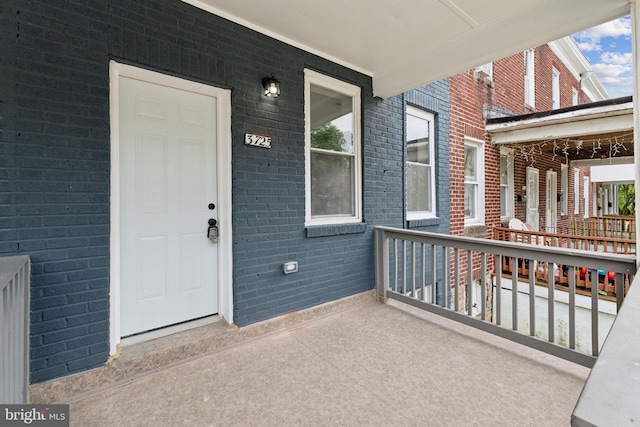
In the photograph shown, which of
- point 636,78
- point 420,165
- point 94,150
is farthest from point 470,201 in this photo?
point 94,150

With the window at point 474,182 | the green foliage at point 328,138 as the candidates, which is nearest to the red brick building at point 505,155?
the window at point 474,182

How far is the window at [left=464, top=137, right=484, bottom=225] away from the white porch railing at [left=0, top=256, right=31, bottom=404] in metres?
5.82

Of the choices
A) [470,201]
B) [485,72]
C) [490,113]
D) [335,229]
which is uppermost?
[485,72]

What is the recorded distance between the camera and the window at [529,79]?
7.14 meters

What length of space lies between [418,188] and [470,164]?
1736 millimetres

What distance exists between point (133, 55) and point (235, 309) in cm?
215

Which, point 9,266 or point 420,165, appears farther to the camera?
point 420,165

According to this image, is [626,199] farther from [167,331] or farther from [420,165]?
[167,331]

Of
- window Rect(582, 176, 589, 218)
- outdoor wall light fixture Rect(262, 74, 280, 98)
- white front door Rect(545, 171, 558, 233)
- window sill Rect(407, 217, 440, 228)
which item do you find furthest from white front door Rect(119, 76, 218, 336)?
window Rect(582, 176, 589, 218)

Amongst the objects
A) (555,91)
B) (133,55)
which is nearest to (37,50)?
(133,55)

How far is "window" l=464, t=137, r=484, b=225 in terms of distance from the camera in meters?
5.53

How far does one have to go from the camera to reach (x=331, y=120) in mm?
3486

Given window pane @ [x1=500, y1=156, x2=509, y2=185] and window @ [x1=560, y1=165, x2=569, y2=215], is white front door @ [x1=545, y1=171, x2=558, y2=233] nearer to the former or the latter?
window @ [x1=560, y1=165, x2=569, y2=215]

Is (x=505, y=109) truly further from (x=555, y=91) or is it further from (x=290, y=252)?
(x=290, y=252)
